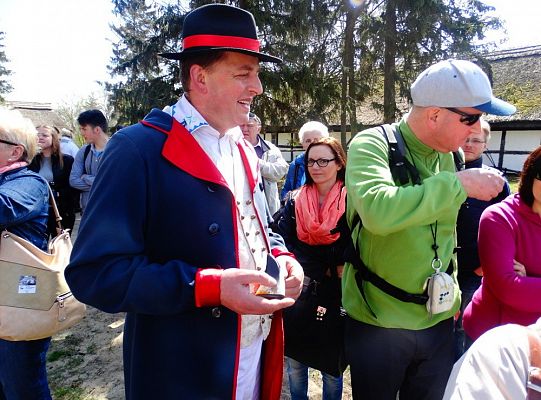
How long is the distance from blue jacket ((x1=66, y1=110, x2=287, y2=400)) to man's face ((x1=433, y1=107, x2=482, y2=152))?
97cm

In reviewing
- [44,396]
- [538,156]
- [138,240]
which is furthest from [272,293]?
[44,396]

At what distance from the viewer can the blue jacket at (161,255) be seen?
1113 mm

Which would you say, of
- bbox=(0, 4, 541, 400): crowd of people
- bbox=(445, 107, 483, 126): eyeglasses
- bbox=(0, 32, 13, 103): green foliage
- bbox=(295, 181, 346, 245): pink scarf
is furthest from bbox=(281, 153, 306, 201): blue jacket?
bbox=(0, 32, 13, 103): green foliage

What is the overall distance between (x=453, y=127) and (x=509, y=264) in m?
0.73

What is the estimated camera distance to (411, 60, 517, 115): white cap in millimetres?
1545

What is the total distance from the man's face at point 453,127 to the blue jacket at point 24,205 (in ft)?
6.83

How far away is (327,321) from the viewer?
7.84ft

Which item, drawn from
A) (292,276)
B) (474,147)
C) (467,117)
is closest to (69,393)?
(292,276)

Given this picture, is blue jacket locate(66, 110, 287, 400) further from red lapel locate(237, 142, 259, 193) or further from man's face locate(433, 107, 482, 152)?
man's face locate(433, 107, 482, 152)

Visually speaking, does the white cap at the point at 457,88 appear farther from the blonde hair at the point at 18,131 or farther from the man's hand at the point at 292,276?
the blonde hair at the point at 18,131

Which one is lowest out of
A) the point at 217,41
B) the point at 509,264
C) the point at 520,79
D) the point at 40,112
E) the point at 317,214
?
the point at 509,264

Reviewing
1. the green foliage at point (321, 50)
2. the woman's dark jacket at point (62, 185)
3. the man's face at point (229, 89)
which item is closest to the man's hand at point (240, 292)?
the man's face at point (229, 89)

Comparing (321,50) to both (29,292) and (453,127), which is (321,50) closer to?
(453,127)

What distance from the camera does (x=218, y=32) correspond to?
1.32 m
